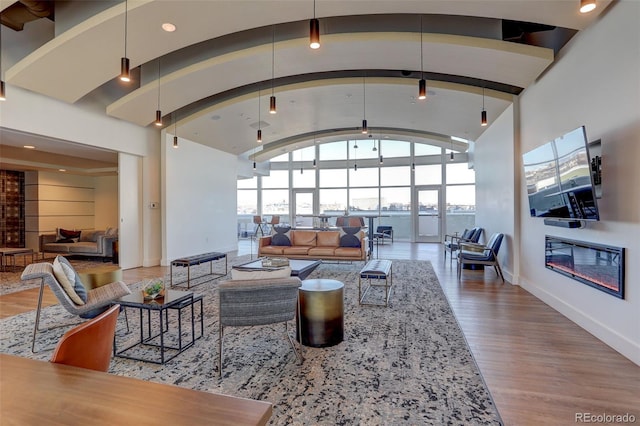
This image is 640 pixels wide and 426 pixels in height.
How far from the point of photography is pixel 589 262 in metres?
3.46

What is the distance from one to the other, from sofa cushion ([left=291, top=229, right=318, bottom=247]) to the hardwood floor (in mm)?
3136

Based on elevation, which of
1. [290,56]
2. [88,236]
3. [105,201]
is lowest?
[88,236]

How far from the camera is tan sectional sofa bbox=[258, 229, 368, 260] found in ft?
21.1

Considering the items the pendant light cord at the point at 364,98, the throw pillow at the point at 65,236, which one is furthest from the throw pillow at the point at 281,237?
the throw pillow at the point at 65,236

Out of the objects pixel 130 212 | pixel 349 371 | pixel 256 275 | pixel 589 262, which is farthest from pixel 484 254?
pixel 130 212

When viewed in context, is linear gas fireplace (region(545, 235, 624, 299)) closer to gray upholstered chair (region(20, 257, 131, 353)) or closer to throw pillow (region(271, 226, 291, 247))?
throw pillow (region(271, 226, 291, 247))

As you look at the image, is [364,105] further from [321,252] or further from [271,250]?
[271,250]

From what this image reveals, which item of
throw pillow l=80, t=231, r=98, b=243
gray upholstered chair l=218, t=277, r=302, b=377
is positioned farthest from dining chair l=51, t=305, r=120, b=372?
throw pillow l=80, t=231, r=98, b=243

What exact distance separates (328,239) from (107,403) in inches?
242

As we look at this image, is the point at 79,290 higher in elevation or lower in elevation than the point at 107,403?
lower

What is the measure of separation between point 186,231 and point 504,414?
25.7ft

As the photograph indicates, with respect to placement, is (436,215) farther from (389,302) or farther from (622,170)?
(622,170)

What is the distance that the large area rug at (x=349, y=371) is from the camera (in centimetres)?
208

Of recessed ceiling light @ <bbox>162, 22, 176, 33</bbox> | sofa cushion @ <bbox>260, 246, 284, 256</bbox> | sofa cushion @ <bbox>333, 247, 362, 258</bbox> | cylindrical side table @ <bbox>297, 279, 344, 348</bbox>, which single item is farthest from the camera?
sofa cushion @ <bbox>260, 246, 284, 256</bbox>
